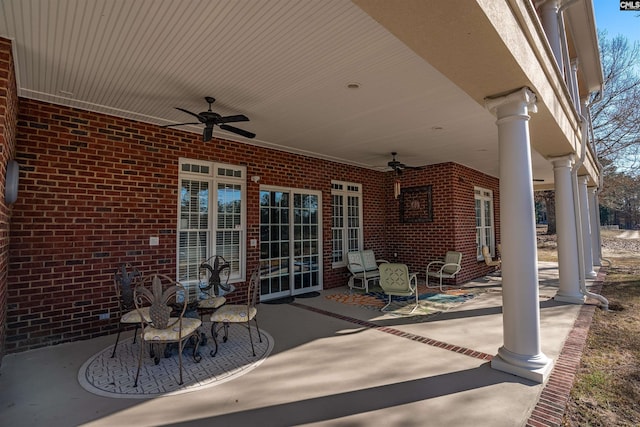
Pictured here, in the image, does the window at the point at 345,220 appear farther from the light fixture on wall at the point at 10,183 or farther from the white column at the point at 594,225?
the white column at the point at 594,225

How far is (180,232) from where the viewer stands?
4980mm

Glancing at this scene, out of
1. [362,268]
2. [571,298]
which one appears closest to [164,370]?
[362,268]

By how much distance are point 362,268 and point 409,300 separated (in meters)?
1.60

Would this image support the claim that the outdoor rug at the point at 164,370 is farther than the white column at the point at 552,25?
No

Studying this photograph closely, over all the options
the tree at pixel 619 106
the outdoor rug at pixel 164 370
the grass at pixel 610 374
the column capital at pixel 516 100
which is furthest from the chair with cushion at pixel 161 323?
the tree at pixel 619 106

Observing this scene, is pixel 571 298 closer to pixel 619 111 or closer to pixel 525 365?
pixel 525 365

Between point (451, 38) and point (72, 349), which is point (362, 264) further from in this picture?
point (451, 38)

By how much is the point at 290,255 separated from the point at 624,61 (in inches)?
597

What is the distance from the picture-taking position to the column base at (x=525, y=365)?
282 cm

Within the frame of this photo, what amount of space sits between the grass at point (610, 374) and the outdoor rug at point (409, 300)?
194cm

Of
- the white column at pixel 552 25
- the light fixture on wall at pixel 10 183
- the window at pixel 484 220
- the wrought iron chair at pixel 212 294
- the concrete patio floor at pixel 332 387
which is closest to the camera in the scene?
the concrete patio floor at pixel 332 387

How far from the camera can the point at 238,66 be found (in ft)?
10.2

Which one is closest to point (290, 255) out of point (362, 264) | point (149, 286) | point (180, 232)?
point (362, 264)

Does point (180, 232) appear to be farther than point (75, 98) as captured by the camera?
Yes
